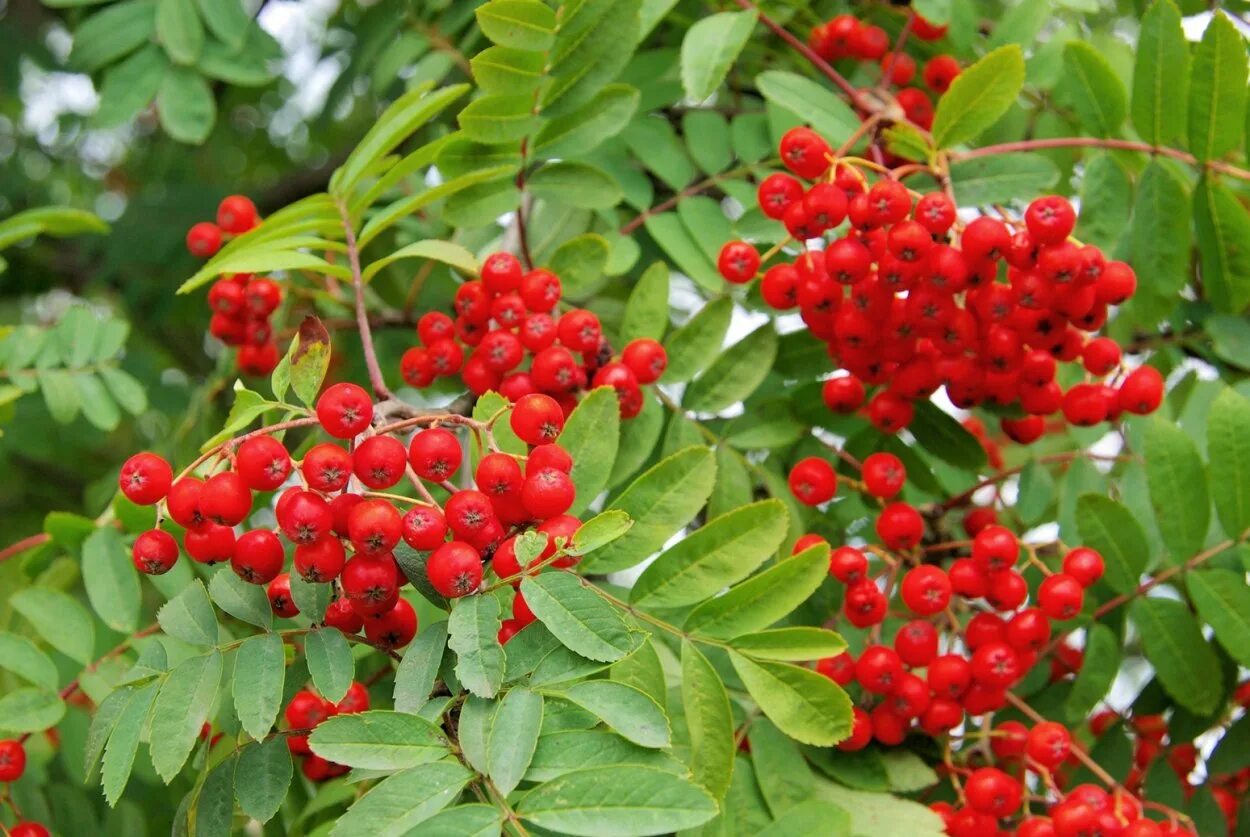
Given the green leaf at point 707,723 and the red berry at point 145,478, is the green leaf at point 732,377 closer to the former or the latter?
the green leaf at point 707,723

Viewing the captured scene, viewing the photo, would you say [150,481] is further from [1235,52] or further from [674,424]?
[1235,52]

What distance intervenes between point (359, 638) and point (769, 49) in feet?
5.92

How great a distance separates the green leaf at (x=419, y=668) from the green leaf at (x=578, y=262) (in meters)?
0.92

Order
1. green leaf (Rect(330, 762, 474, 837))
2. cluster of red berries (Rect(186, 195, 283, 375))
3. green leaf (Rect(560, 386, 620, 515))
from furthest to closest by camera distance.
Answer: cluster of red berries (Rect(186, 195, 283, 375)), green leaf (Rect(560, 386, 620, 515)), green leaf (Rect(330, 762, 474, 837))

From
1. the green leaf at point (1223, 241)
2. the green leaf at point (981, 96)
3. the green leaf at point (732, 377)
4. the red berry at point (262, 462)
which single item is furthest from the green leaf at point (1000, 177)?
the red berry at point (262, 462)

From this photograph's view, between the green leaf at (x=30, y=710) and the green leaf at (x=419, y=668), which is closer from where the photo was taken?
the green leaf at (x=419, y=668)

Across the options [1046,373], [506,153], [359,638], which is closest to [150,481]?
[359,638]

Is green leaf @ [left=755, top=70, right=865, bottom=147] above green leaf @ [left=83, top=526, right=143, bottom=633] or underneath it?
above

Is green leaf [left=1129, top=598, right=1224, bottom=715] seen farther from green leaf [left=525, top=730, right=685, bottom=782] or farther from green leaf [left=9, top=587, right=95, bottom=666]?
green leaf [left=9, top=587, right=95, bottom=666]

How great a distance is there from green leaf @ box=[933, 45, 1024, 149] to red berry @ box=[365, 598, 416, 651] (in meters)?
1.28

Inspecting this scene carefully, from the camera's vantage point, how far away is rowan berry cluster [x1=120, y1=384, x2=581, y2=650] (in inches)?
62.3

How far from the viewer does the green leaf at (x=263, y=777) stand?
1.68 metres

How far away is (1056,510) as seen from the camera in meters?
2.87

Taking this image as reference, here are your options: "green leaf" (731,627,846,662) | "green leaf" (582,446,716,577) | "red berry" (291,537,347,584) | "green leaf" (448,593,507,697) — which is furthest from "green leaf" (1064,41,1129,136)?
"red berry" (291,537,347,584)
